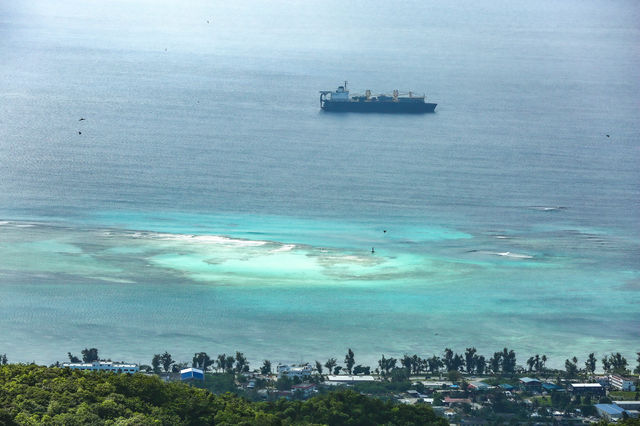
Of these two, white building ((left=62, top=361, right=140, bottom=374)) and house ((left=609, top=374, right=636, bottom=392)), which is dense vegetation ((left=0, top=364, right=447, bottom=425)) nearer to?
white building ((left=62, top=361, right=140, bottom=374))

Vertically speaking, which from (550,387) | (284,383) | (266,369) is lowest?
(284,383)

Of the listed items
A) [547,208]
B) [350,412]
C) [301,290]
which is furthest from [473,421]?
[547,208]

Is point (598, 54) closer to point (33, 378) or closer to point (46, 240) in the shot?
point (46, 240)

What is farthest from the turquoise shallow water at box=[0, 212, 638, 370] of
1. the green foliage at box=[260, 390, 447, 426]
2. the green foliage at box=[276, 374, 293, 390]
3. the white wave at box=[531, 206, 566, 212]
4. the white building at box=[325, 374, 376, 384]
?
the green foliage at box=[260, 390, 447, 426]

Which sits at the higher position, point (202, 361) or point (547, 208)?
point (547, 208)

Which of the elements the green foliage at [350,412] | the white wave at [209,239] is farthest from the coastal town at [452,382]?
the white wave at [209,239]

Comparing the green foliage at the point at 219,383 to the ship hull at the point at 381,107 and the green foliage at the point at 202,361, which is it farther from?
the ship hull at the point at 381,107

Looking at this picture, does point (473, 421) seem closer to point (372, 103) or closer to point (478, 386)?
point (478, 386)
